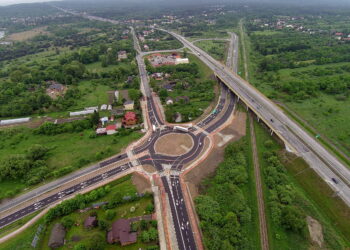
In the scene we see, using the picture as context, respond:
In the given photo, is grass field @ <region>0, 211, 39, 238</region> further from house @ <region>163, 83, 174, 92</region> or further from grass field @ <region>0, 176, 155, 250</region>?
house @ <region>163, 83, 174, 92</region>

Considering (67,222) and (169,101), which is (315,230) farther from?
(169,101)

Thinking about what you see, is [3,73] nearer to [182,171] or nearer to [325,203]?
[182,171]

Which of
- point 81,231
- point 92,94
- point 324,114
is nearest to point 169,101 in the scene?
point 92,94

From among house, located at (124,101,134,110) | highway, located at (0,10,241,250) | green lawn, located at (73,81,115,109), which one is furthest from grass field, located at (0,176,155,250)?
green lawn, located at (73,81,115,109)

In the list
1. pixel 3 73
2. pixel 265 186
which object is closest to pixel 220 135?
pixel 265 186

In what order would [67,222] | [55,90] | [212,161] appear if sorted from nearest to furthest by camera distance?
[67,222] < [212,161] < [55,90]

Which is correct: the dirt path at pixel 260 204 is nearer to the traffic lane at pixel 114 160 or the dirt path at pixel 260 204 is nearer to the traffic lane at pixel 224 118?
the traffic lane at pixel 224 118

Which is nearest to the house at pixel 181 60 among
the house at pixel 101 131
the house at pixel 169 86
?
the house at pixel 169 86
